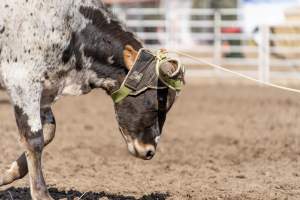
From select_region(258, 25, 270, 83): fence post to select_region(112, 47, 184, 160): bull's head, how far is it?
1342cm

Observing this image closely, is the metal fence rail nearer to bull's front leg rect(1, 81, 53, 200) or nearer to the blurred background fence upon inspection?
the blurred background fence

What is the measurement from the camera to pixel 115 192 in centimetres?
655

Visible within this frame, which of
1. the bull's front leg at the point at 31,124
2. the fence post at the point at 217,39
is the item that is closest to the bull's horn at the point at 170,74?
the bull's front leg at the point at 31,124

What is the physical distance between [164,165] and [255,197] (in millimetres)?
2099

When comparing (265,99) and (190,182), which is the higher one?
(190,182)

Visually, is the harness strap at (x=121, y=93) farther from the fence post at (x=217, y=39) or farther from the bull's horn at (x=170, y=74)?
the fence post at (x=217, y=39)

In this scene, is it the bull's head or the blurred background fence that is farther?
the blurred background fence

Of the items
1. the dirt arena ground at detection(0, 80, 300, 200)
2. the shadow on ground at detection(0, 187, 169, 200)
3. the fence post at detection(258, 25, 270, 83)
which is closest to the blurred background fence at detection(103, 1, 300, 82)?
the fence post at detection(258, 25, 270, 83)

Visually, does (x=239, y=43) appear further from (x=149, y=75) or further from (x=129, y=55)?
(x=149, y=75)

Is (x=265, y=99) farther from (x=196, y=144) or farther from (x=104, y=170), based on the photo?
(x=104, y=170)

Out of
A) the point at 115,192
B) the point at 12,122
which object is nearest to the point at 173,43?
the point at 12,122

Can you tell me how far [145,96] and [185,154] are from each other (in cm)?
346

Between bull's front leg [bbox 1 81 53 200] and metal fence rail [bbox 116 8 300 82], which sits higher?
bull's front leg [bbox 1 81 53 200]

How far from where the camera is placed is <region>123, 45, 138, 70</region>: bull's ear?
5.83 m
